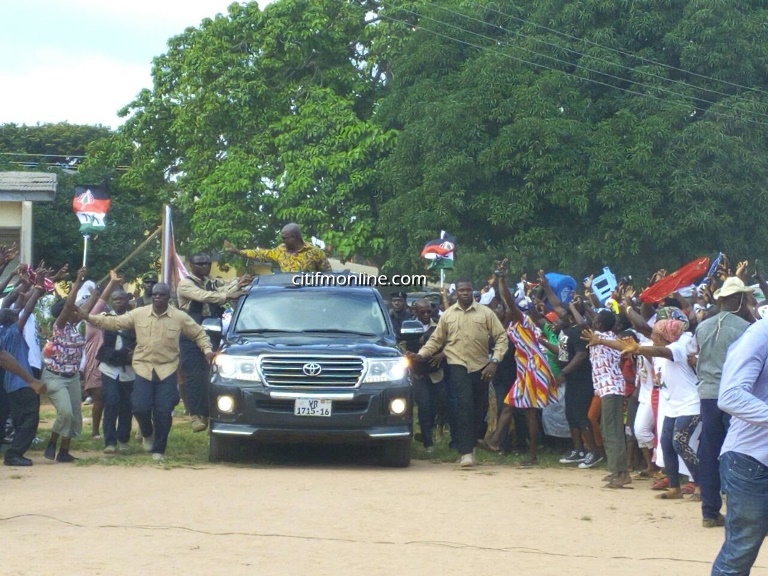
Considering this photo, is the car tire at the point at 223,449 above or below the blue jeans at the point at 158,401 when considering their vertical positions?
below

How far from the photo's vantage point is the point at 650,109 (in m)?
28.4

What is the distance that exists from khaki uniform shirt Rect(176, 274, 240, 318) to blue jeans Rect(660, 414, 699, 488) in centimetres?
546

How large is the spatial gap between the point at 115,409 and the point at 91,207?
647 centimetres

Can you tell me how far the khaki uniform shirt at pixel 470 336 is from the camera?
13.1 metres

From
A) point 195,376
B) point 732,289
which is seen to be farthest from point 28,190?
point 732,289

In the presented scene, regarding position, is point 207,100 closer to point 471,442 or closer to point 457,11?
point 457,11

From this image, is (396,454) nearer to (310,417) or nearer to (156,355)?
(310,417)

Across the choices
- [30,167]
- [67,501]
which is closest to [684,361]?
[67,501]

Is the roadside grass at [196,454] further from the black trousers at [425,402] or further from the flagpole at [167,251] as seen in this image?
the flagpole at [167,251]

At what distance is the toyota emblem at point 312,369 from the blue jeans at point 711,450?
4164 millimetres

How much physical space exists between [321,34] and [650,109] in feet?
32.1

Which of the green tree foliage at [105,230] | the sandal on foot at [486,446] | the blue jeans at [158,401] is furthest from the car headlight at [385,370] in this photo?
the green tree foliage at [105,230]

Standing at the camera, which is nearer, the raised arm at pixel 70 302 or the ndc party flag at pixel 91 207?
the raised arm at pixel 70 302

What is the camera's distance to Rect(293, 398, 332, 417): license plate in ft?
39.3
